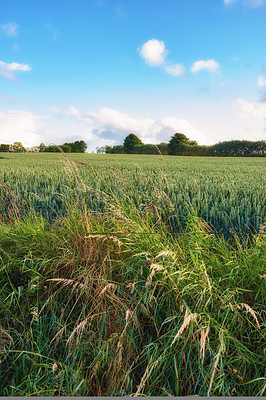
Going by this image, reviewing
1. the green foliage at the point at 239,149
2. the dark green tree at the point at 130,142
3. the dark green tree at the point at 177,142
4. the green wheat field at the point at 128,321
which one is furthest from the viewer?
the dark green tree at the point at 130,142

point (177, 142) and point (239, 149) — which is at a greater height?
point (177, 142)

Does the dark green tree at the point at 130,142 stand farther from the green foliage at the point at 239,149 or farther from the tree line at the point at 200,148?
the green foliage at the point at 239,149

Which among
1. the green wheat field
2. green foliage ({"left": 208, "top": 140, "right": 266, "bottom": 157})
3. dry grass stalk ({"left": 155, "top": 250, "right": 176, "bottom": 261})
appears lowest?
the green wheat field

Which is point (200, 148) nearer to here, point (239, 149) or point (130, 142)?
point (239, 149)

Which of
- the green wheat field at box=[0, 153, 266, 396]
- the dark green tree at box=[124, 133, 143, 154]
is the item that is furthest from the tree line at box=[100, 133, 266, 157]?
the green wheat field at box=[0, 153, 266, 396]

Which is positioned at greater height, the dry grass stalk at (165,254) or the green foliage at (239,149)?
the green foliage at (239,149)

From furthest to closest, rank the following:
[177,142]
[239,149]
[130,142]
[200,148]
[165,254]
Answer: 1. [130,142]
2. [177,142]
3. [200,148]
4. [239,149]
5. [165,254]

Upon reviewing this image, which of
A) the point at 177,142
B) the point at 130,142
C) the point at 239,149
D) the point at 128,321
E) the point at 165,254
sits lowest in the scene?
the point at 128,321

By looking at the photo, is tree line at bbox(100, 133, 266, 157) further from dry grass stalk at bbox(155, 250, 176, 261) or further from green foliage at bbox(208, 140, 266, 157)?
dry grass stalk at bbox(155, 250, 176, 261)

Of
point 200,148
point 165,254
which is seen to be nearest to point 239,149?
point 200,148

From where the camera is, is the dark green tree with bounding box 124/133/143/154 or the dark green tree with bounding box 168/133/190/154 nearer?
the dark green tree with bounding box 168/133/190/154

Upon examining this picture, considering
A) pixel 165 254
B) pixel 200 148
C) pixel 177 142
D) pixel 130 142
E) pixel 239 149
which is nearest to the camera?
pixel 165 254

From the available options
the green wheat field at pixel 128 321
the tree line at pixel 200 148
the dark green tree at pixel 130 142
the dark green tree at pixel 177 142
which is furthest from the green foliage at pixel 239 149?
the green wheat field at pixel 128 321

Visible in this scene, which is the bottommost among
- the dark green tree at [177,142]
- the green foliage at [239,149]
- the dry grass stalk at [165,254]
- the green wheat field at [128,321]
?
the green wheat field at [128,321]
